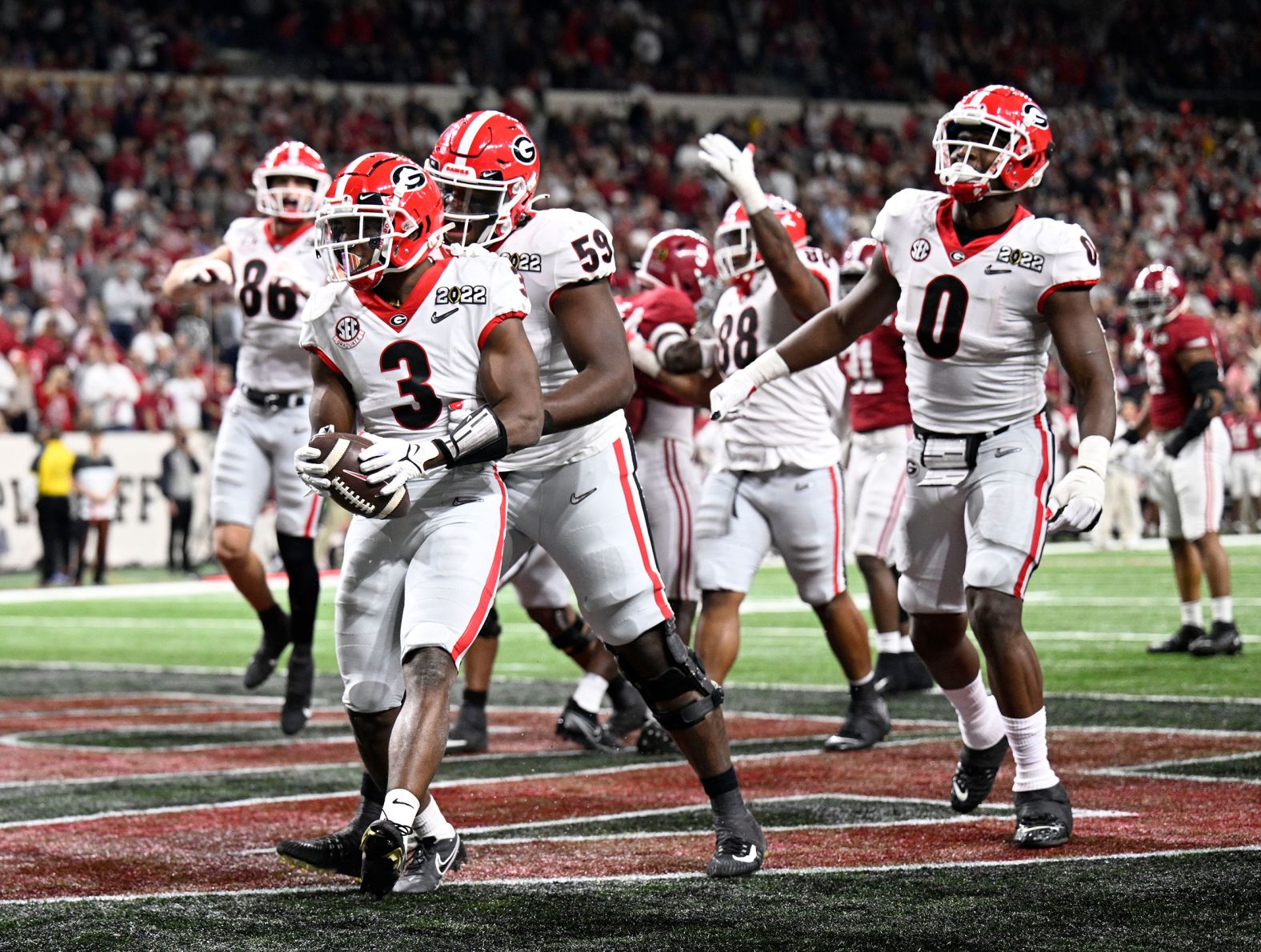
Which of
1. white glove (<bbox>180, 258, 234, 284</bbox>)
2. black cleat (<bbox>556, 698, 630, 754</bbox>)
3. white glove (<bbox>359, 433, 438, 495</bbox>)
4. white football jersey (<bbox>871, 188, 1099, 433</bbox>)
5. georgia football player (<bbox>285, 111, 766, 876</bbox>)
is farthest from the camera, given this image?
white glove (<bbox>180, 258, 234, 284</bbox>)

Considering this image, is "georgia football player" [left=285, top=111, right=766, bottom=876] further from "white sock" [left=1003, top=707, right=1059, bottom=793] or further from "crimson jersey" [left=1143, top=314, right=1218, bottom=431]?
"crimson jersey" [left=1143, top=314, right=1218, bottom=431]

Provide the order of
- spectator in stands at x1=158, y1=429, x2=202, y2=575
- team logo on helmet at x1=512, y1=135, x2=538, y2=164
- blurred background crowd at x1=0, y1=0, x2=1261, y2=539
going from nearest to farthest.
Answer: team logo on helmet at x1=512, y1=135, x2=538, y2=164 → spectator in stands at x1=158, y1=429, x2=202, y2=575 → blurred background crowd at x1=0, y1=0, x2=1261, y2=539

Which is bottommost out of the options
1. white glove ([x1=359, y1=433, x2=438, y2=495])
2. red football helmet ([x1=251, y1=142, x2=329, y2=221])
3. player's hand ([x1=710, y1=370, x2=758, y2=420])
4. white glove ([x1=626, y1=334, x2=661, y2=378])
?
white glove ([x1=359, y1=433, x2=438, y2=495])

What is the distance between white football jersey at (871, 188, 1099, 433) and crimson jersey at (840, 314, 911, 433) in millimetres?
3424

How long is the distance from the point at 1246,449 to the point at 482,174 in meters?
17.9

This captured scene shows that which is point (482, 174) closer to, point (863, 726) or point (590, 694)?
point (590, 694)

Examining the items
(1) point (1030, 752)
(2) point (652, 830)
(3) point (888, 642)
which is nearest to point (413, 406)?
(2) point (652, 830)

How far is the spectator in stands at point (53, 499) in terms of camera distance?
54.6 ft

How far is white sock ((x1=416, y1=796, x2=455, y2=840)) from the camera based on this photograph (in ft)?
14.2

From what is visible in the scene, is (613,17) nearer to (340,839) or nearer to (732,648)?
(732,648)

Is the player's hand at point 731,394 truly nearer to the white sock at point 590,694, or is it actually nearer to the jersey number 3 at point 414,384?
the jersey number 3 at point 414,384

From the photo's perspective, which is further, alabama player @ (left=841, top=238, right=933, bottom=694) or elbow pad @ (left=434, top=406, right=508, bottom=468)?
alabama player @ (left=841, top=238, right=933, bottom=694)

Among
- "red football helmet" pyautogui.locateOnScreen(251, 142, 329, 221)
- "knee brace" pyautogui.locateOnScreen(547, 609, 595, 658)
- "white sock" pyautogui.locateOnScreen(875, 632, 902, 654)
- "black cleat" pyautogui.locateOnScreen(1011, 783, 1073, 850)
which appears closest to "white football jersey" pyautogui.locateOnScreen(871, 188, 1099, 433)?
"black cleat" pyautogui.locateOnScreen(1011, 783, 1073, 850)

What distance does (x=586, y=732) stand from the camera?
7.10 metres
